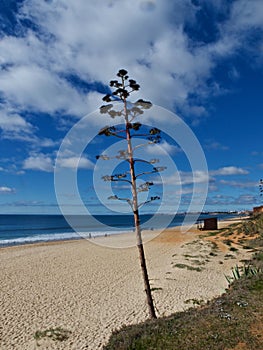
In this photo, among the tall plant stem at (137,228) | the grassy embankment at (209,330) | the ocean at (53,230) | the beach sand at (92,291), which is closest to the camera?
the grassy embankment at (209,330)

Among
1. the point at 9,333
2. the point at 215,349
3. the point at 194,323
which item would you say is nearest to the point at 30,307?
the point at 9,333

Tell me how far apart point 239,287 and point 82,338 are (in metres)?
5.67

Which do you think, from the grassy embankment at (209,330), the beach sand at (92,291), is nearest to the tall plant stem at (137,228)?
the grassy embankment at (209,330)

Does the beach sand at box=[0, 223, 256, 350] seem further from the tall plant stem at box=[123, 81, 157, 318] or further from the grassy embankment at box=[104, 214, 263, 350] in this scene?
the grassy embankment at box=[104, 214, 263, 350]

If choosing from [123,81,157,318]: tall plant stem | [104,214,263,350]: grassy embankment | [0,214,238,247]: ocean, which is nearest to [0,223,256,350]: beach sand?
[123,81,157,318]: tall plant stem

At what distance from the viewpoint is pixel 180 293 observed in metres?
15.0

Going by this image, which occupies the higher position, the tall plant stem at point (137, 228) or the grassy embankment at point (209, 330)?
the tall plant stem at point (137, 228)

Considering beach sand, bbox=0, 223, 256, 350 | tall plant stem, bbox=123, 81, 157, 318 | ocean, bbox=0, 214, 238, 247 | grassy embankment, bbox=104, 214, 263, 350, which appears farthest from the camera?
ocean, bbox=0, 214, 238, 247

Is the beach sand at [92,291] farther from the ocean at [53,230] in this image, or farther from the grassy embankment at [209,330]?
the ocean at [53,230]

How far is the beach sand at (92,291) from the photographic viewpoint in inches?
433

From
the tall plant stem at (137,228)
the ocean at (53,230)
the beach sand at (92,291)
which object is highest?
the tall plant stem at (137,228)

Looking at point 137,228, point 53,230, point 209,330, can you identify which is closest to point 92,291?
point 137,228

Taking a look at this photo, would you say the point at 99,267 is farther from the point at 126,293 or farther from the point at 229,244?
the point at 229,244

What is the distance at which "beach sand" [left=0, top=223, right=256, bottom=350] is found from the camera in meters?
11.0
